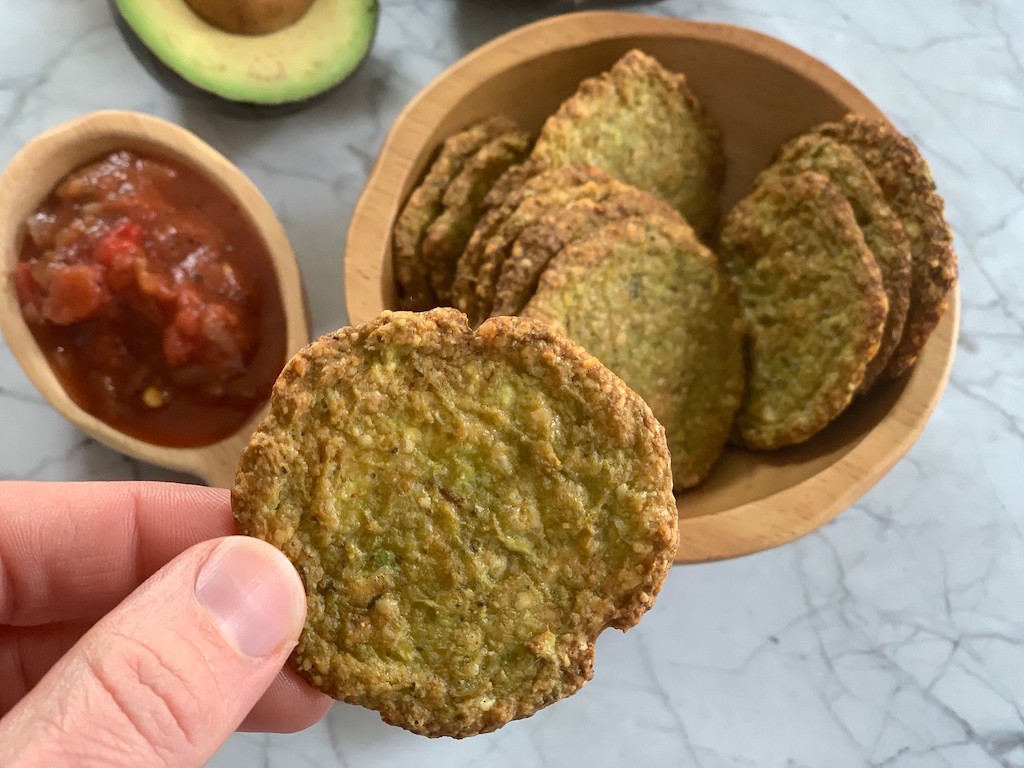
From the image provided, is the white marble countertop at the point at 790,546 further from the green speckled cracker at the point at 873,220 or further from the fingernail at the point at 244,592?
the fingernail at the point at 244,592

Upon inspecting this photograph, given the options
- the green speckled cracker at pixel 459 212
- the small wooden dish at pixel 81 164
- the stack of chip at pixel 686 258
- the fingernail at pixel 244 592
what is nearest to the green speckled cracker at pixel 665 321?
the stack of chip at pixel 686 258

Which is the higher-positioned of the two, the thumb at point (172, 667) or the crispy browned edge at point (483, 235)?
the crispy browned edge at point (483, 235)

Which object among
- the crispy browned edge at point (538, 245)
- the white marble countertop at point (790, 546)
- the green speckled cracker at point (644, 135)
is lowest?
the white marble countertop at point (790, 546)

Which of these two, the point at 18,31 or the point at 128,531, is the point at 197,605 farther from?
the point at 18,31

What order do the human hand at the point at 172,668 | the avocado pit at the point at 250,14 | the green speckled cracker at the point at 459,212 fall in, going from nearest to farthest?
the human hand at the point at 172,668 → the green speckled cracker at the point at 459,212 → the avocado pit at the point at 250,14

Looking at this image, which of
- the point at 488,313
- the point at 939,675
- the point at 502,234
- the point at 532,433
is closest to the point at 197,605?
the point at 532,433

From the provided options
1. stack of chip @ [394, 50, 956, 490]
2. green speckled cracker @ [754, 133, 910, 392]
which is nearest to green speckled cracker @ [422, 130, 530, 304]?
stack of chip @ [394, 50, 956, 490]

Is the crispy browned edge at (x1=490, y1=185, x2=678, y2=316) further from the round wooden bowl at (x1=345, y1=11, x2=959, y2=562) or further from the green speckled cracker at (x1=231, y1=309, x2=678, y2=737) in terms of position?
the green speckled cracker at (x1=231, y1=309, x2=678, y2=737)
